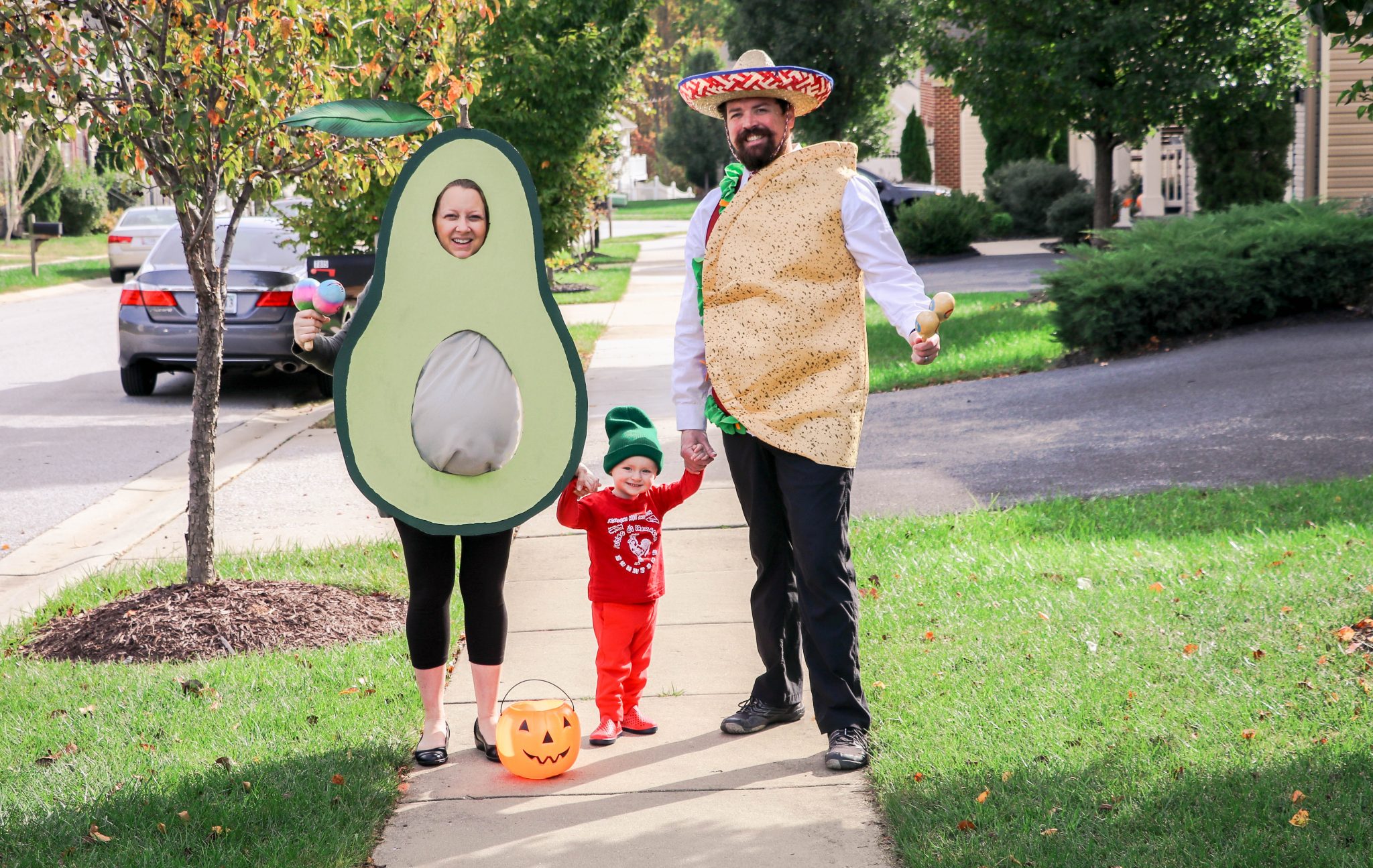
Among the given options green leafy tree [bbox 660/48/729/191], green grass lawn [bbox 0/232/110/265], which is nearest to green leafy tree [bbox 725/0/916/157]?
green grass lawn [bbox 0/232/110/265]

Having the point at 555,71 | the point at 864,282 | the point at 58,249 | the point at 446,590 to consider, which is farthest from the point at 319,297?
the point at 58,249

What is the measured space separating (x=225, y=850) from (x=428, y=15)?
3652 mm

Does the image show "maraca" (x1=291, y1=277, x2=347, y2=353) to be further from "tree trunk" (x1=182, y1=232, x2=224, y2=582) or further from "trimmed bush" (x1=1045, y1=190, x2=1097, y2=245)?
"trimmed bush" (x1=1045, y1=190, x2=1097, y2=245)

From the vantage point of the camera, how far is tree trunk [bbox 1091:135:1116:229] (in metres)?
16.9

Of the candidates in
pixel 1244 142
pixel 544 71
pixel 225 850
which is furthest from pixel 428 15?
pixel 1244 142

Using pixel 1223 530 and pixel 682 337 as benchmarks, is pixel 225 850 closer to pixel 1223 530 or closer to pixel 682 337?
pixel 682 337

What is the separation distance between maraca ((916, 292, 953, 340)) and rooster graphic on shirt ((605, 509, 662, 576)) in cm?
111

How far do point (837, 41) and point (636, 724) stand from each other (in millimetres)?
21917

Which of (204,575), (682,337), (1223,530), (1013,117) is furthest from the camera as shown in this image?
(1013,117)

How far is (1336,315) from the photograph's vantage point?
11.5 meters

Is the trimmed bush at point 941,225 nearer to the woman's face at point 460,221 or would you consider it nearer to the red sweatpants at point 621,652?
the red sweatpants at point 621,652

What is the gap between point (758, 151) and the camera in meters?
3.90

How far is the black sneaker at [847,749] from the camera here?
12.7 feet

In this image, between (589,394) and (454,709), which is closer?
(454,709)
